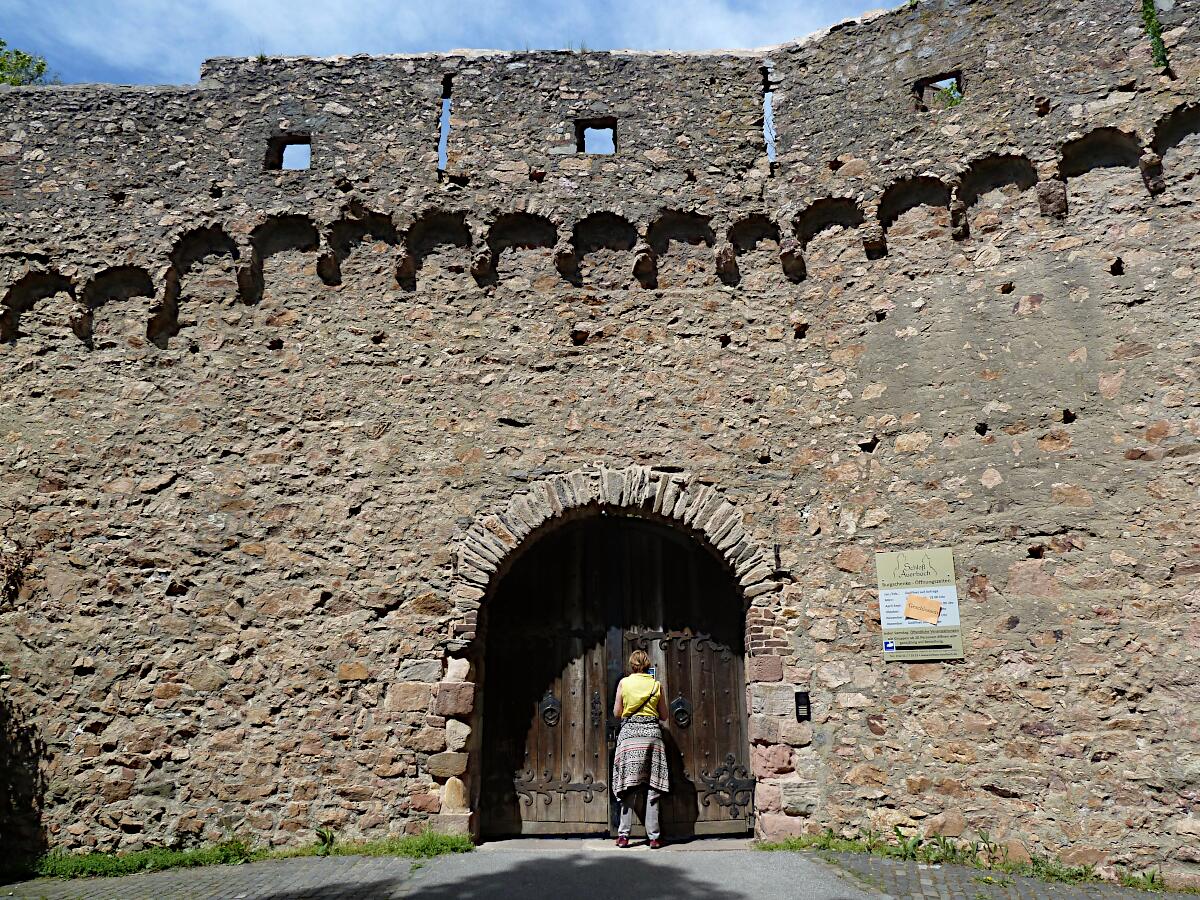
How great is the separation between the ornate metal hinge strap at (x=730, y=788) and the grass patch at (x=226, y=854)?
169 cm

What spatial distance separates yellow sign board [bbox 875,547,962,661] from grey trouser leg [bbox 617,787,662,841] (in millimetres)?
1823

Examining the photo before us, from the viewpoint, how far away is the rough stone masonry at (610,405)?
5625 millimetres

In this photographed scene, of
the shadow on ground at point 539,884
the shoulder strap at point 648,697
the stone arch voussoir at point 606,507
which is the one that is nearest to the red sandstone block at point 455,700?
the stone arch voussoir at point 606,507

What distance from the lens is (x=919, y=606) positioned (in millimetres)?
5859

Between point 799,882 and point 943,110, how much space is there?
548 cm

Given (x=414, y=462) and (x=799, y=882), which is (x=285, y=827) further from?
(x=799, y=882)

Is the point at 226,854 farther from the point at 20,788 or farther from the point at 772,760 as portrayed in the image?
the point at 772,760

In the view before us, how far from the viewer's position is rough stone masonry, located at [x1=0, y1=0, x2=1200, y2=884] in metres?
5.62

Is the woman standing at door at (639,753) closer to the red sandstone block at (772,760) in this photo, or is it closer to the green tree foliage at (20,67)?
the red sandstone block at (772,760)

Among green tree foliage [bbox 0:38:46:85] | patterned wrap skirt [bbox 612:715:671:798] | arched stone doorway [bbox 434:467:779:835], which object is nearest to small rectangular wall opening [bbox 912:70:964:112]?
arched stone doorway [bbox 434:467:779:835]

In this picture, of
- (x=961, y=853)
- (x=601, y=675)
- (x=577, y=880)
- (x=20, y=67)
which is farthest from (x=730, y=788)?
(x=20, y=67)

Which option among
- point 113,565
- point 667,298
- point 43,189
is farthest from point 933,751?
point 43,189

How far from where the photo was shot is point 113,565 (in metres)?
6.47

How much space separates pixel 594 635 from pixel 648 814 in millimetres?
1291
